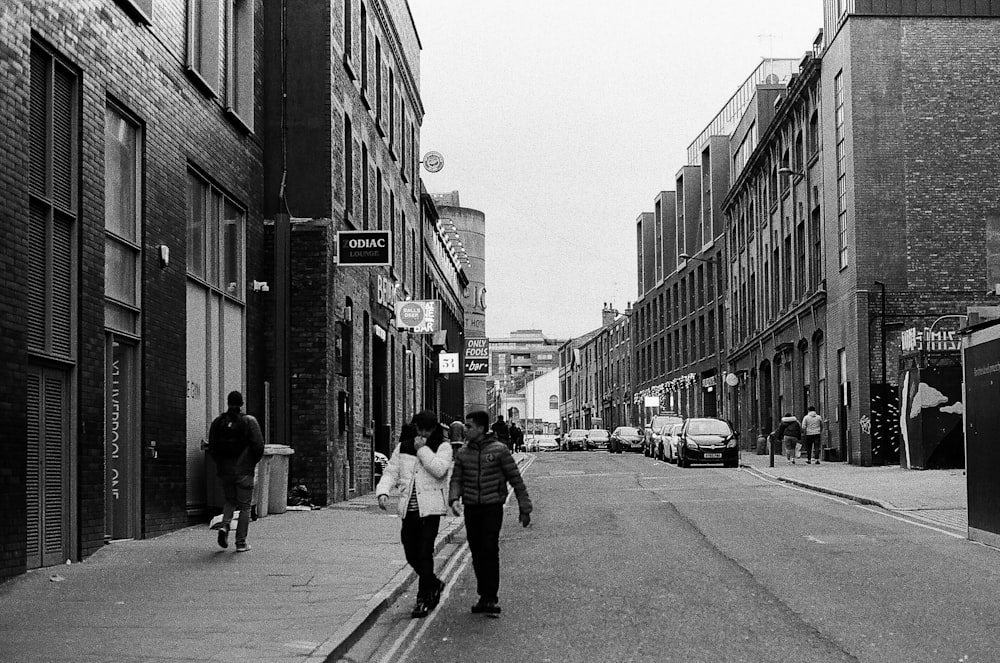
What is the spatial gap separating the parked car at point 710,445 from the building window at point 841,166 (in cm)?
601

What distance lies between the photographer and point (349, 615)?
9719 mm

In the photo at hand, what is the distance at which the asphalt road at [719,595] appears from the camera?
846 cm

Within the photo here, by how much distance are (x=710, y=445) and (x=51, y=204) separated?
27.5 metres

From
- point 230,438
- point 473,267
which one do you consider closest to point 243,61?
point 230,438

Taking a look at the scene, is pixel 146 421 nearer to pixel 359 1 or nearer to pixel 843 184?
pixel 359 1

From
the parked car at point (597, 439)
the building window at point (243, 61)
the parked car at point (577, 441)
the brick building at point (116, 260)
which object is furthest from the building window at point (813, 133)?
the parked car at point (577, 441)

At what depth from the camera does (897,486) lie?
79.4 feet

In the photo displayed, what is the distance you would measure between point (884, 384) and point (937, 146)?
687 cm

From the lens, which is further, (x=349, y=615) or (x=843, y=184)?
(x=843, y=184)

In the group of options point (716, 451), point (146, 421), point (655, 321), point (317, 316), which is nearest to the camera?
point (146, 421)

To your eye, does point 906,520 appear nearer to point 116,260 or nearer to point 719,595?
point 719,595

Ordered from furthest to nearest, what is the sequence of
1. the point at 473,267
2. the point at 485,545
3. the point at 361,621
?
the point at 473,267 < the point at 485,545 < the point at 361,621

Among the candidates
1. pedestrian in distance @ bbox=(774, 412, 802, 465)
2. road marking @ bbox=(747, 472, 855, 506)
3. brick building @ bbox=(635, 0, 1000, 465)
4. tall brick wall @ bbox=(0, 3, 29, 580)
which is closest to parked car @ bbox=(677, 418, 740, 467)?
pedestrian in distance @ bbox=(774, 412, 802, 465)

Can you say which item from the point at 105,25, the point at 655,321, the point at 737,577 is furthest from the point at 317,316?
the point at 655,321
